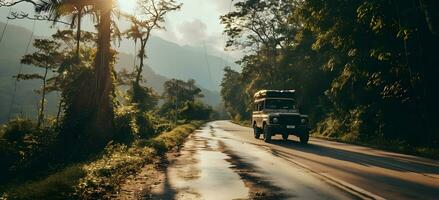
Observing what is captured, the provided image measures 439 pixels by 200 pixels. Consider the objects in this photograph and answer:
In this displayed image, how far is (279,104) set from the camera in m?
27.1

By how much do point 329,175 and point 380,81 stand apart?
1554 cm

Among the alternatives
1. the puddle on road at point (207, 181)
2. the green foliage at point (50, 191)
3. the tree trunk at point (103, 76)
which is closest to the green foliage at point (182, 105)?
the tree trunk at point (103, 76)

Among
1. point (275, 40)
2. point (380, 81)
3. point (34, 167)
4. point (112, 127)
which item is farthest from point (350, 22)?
point (275, 40)

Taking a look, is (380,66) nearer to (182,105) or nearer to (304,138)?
(304,138)

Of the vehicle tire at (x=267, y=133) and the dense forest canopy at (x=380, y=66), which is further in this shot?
the vehicle tire at (x=267, y=133)

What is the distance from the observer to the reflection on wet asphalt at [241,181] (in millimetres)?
9188

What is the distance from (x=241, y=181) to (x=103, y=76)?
12.7 meters

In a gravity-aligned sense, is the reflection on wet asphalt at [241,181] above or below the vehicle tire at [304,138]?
below

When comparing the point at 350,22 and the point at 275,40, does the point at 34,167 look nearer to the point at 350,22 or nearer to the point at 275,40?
the point at 350,22

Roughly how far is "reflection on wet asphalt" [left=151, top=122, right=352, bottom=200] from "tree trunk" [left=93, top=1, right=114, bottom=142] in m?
6.67

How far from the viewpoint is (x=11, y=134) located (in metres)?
28.6

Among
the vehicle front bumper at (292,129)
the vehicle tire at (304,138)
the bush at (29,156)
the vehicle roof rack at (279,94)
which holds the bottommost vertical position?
the bush at (29,156)

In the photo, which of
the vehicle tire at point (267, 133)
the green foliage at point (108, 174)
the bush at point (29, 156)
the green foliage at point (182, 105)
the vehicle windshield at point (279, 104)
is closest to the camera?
the green foliage at point (108, 174)

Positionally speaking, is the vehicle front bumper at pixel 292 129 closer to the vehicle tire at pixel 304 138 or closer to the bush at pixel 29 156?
the vehicle tire at pixel 304 138
